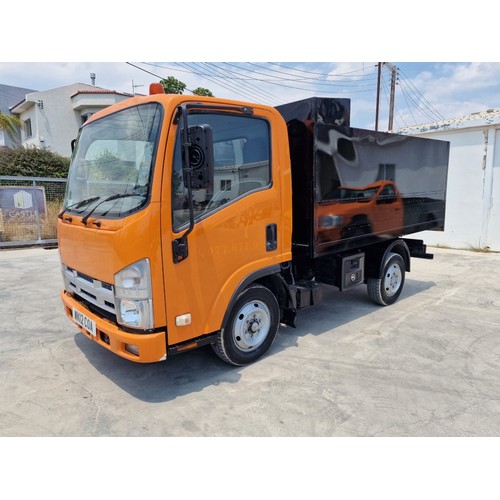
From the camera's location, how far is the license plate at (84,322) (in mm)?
3201

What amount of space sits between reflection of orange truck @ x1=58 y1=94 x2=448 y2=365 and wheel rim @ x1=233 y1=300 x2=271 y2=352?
0.01 meters

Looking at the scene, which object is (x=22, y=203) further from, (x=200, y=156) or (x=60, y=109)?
(x=60, y=109)

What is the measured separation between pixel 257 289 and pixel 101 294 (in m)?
1.42

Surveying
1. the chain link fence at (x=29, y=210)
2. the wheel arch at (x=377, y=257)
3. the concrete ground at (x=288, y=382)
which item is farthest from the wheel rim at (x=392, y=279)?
the chain link fence at (x=29, y=210)

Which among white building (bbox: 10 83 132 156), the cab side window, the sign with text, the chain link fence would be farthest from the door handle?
white building (bbox: 10 83 132 156)

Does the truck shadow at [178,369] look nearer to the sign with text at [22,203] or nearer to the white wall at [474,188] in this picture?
the white wall at [474,188]

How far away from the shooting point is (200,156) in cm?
285

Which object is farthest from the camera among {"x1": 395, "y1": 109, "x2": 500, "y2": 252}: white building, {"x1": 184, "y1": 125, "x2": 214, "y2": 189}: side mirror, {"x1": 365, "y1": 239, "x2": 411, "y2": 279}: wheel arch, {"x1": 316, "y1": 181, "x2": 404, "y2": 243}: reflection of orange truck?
{"x1": 395, "y1": 109, "x2": 500, "y2": 252}: white building

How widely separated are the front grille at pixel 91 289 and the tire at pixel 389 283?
3861 millimetres

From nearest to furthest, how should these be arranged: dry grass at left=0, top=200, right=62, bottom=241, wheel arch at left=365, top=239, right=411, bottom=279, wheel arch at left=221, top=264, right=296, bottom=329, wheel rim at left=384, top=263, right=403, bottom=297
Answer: wheel arch at left=221, top=264, right=296, bottom=329 → wheel arch at left=365, top=239, right=411, bottom=279 → wheel rim at left=384, top=263, right=403, bottom=297 → dry grass at left=0, top=200, right=62, bottom=241

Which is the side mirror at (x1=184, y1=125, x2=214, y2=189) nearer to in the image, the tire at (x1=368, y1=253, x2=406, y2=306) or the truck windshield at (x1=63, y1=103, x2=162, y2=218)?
the truck windshield at (x1=63, y1=103, x2=162, y2=218)

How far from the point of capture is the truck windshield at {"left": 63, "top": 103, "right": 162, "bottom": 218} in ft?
9.45

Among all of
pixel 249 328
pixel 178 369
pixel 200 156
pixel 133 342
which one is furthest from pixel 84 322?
pixel 200 156

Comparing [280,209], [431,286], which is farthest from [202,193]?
[431,286]
